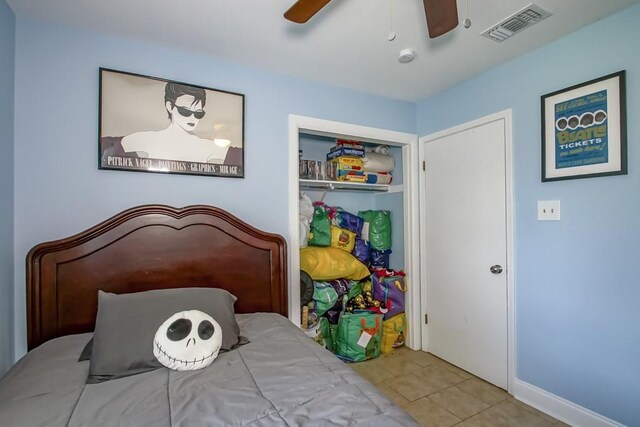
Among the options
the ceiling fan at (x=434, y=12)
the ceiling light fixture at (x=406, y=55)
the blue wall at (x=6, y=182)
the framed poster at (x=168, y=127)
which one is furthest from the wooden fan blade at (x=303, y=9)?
the blue wall at (x=6, y=182)

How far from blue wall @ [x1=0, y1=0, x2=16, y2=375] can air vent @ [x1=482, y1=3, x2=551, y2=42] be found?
103 inches

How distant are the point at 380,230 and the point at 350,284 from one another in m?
0.67

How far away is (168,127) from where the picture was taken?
6.47ft

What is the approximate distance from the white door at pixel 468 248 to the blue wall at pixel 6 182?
115 inches

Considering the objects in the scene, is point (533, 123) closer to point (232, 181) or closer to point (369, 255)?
point (369, 255)

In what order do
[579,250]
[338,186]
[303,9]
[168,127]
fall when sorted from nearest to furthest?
[303,9]
[579,250]
[168,127]
[338,186]

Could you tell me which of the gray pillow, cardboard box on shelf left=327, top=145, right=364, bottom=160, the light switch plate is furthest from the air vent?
the gray pillow

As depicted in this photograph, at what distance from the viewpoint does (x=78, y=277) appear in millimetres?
1665

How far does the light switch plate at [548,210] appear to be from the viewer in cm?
196

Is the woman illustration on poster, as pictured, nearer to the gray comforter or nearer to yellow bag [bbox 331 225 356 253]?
the gray comforter

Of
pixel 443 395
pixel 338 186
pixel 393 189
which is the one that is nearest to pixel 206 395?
pixel 443 395

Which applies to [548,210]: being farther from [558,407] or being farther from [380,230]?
[380,230]

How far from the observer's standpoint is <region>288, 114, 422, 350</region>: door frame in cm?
→ 237

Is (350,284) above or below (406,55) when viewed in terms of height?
below
